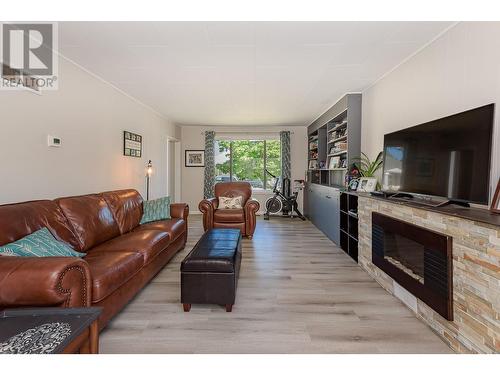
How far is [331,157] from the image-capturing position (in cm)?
562

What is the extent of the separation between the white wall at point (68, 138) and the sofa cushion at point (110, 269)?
98cm

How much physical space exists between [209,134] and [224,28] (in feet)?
16.4

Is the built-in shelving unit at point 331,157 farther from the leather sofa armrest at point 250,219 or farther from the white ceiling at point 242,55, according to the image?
the leather sofa armrest at point 250,219

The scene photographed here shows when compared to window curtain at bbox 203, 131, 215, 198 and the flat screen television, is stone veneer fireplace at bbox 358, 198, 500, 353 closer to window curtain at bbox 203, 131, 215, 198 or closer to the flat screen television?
the flat screen television

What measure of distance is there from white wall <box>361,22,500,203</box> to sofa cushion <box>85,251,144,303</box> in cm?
271

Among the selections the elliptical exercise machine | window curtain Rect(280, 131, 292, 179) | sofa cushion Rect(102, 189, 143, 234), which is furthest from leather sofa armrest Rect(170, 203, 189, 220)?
window curtain Rect(280, 131, 292, 179)

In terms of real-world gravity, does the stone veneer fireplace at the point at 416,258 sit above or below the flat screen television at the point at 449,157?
below

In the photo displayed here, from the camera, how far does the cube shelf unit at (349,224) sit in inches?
144

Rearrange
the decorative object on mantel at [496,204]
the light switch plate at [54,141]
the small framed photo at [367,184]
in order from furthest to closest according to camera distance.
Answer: the small framed photo at [367,184] < the light switch plate at [54,141] < the decorative object on mantel at [496,204]

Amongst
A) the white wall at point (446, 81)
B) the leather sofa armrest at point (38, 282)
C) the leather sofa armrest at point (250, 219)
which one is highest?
the white wall at point (446, 81)

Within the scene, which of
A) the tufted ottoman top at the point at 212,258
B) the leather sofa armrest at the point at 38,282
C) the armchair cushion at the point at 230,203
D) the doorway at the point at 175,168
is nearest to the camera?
the leather sofa armrest at the point at 38,282

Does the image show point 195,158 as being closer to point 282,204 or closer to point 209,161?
point 209,161

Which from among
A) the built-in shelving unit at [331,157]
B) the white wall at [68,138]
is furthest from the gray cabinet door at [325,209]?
the white wall at [68,138]
